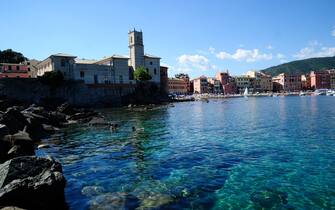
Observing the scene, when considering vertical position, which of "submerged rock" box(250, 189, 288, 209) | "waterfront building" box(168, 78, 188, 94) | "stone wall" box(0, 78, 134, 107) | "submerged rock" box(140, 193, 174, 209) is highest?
"waterfront building" box(168, 78, 188, 94)

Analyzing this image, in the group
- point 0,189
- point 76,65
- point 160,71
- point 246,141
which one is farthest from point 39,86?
point 0,189

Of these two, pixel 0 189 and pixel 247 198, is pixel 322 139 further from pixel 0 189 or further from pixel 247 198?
pixel 0 189

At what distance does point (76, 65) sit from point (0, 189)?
84.0 metres

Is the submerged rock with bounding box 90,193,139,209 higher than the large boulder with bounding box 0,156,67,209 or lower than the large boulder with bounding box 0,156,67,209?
lower

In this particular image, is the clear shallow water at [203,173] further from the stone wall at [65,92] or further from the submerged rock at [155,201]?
the stone wall at [65,92]

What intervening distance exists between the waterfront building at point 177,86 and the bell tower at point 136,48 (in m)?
63.7

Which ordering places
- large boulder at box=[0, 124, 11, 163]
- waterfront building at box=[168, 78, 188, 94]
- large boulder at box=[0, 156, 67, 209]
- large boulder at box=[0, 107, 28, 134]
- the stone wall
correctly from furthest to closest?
1. waterfront building at box=[168, 78, 188, 94]
2. the stone wall
3. large boulder at box=[0, 107, 28, 134]
4. large boulder at box=[0, 124, 11, 163]
5. large boulder at box=[0, 156, 67, 209]

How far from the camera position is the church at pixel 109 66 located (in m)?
88.6

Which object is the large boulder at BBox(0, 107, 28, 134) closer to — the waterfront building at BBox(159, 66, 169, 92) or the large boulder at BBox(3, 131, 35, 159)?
the large boulder at BBox(3, 131, 35, 159)

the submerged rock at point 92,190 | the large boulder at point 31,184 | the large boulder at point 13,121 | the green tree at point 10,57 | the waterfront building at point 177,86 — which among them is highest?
the green tree at point 10,57

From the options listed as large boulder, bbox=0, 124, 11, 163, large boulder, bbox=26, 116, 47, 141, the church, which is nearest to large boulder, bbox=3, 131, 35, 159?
large boulder, bbox=0, 124, 11, 163

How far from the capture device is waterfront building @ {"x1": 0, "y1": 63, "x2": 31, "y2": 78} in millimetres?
86069

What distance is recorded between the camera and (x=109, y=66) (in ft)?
324

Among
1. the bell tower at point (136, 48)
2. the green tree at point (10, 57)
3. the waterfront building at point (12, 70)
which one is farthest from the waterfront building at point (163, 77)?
the waterfront building at point (12, 70)
